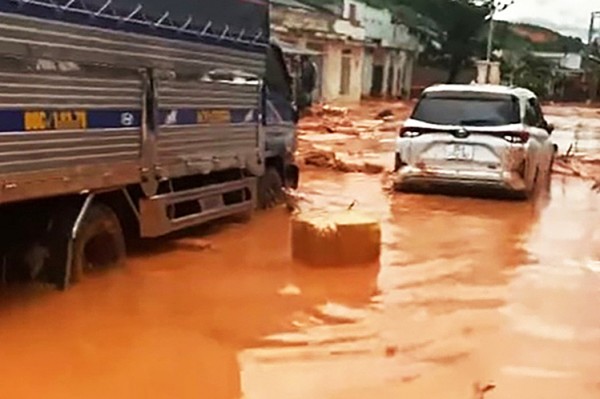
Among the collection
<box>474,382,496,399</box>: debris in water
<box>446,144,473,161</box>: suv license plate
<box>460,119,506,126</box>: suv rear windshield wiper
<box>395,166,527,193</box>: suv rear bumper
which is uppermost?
<box>460,119,506,126</box>: suv rear windshield wiper

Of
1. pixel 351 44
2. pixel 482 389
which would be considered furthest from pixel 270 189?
pixel 351 44

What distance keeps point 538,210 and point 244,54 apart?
5356 millimetres

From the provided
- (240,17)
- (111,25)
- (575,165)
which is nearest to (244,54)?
(240,17)

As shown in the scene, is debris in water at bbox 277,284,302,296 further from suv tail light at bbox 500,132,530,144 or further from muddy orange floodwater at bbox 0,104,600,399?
suv tail light at bbox 500,132,530,144

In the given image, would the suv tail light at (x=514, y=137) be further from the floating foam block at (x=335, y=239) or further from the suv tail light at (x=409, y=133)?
Result: the floating foam block at (x=335, y=239)

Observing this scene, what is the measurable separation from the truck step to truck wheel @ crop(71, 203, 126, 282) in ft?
1.11

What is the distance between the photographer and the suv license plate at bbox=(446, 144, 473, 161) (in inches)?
550

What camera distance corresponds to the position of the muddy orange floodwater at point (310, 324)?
596 cm

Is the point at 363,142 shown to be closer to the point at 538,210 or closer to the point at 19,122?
the point at 538,210

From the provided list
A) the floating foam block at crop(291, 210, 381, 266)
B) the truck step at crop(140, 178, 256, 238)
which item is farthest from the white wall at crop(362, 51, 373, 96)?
the floating foam block at crop(291, 210, 381, 266)

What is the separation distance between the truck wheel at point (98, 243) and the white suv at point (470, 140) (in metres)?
6.47

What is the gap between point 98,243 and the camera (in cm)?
837

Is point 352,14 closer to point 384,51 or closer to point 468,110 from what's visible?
point 384,51

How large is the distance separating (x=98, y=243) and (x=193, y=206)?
5.73 ft
